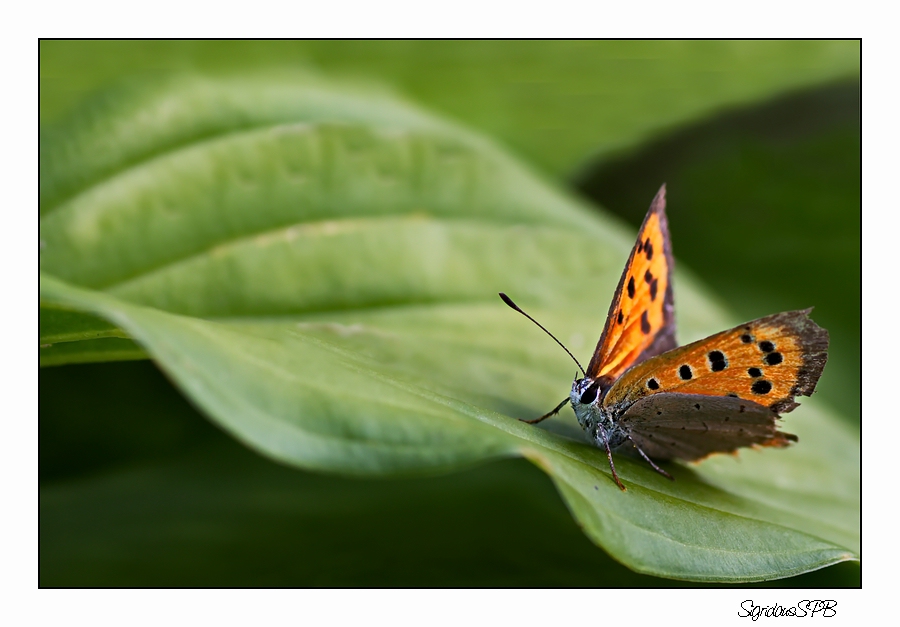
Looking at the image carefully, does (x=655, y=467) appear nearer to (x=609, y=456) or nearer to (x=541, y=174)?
(x=609, y=456)

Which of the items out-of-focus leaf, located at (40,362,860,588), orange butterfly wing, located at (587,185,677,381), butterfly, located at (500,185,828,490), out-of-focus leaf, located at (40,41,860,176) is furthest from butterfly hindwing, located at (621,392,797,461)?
out-of-focus leaf, located at (40,41,860,176)

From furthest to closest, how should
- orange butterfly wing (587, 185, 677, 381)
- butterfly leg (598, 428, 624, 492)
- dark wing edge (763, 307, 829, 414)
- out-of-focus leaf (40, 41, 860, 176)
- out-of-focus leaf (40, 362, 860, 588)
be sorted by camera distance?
out-of-focus leaf (40, 41, 860, 176), out-of-focus leaf (40, 362, 860, 588), orange butterfly wing (587, 185, 677, 381), dark wing edge (763, 307, 829, 414), butterfly leg (598, 428, 624, 492)

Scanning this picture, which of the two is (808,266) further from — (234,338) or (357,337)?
(234,338)

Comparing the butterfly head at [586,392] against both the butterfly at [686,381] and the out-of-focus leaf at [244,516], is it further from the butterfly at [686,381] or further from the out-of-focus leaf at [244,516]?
the out-of-focus leaf at [244,516]

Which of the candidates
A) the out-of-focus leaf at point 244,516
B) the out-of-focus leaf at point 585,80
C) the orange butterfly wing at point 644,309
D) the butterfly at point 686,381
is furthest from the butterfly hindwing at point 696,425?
the out-of-focus leaf at point 585,80

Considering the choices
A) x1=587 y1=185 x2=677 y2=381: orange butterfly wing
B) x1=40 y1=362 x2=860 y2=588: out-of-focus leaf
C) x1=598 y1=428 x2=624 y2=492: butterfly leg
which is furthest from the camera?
x1=40 y1=362 x2=860 y2=588: out-of-focus leaf

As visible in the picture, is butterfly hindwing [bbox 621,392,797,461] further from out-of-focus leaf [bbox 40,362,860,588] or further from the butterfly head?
out-of-focus leaf [bbox 40,362,860,588]
